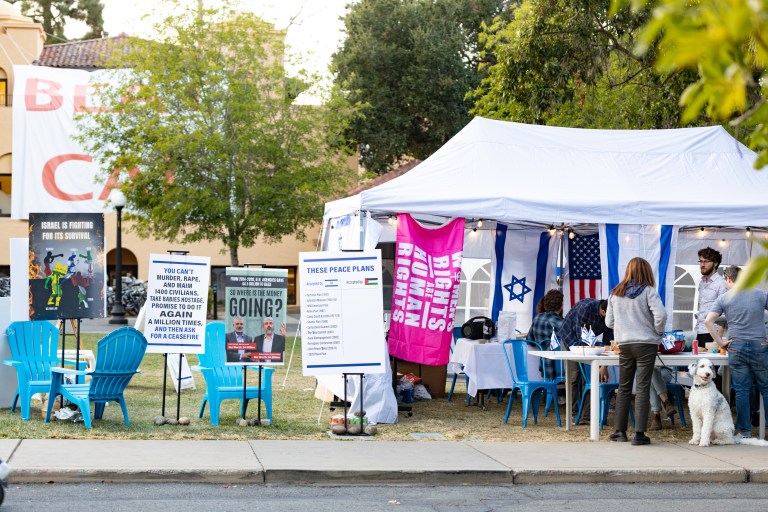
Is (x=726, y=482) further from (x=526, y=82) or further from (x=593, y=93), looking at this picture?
(x=593, y=93)

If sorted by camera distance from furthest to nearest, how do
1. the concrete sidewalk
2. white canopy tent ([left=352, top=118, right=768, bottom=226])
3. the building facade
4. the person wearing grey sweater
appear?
the building facade, white canopy tent ([left=352, top=118, right=768, bottom=226]), the person wearing grey sweater, the concrete sidewalk

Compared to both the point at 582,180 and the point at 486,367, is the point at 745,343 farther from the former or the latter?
the point at 486,367

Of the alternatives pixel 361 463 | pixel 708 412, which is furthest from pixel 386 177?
pixel 361 463

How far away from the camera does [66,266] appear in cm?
1074

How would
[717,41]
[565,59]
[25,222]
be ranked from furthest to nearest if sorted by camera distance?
[25,222] → [565,59] → [717,41]

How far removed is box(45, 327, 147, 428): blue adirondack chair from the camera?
10148mm

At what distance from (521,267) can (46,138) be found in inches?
866

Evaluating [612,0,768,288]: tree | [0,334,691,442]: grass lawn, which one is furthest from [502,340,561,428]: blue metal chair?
[612,0,768,288]: tree

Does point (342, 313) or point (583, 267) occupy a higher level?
point (583, 267)

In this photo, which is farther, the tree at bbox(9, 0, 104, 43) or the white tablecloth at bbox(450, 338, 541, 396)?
the tree at bbox(9, 0, 104, 43)

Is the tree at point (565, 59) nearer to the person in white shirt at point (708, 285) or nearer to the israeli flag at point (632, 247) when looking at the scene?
the person in white shirt at point (708, 285)

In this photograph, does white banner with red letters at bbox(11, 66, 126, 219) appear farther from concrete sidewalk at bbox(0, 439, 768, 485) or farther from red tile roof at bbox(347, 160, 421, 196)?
concrete sidewalk at bbox(0, 439, 768, 485)

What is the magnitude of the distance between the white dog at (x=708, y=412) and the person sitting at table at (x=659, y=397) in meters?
1.08

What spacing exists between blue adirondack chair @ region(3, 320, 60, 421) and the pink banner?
12.6 feet
